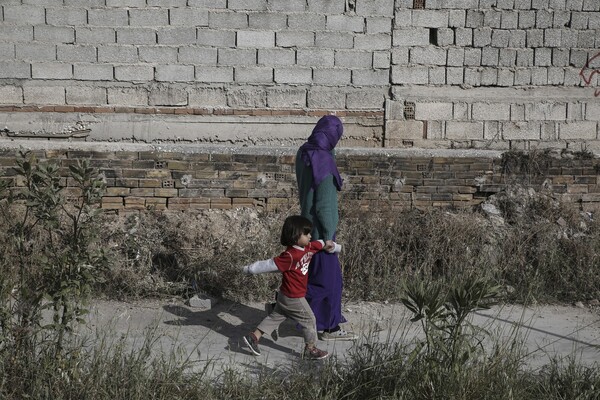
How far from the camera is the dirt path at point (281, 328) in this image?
17.0 ft

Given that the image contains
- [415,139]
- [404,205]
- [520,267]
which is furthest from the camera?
[415,139]

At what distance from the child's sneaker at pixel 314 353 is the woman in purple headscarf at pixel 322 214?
43 cm

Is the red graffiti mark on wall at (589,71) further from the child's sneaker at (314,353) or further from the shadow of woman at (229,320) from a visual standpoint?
the child's sneaker at (314,353)

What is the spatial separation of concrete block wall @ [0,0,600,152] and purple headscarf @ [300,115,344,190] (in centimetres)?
274

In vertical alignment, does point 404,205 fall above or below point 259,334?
above

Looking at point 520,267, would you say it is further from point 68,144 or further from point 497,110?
point 68,144

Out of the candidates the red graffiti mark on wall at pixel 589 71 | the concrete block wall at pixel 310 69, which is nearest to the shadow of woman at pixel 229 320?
the concrete block wall at pixel 310 69

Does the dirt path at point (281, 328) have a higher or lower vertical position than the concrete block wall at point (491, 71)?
lower

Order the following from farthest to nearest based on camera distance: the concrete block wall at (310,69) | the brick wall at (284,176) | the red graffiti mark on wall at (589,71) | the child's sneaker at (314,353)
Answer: the red graffiti mark on wall at (589,71) → the concrete block wall at (310,69) → the brick wall at (284,176) → the child's sneaker at (314,353)

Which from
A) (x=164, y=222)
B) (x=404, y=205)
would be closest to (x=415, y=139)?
(x=404, y=205)

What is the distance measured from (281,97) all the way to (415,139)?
1.52 m

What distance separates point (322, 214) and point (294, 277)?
55 centimetres

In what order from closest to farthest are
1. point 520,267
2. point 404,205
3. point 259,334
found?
point 259,334 → point 520,267 → point 404,205

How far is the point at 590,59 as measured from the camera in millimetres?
8656
